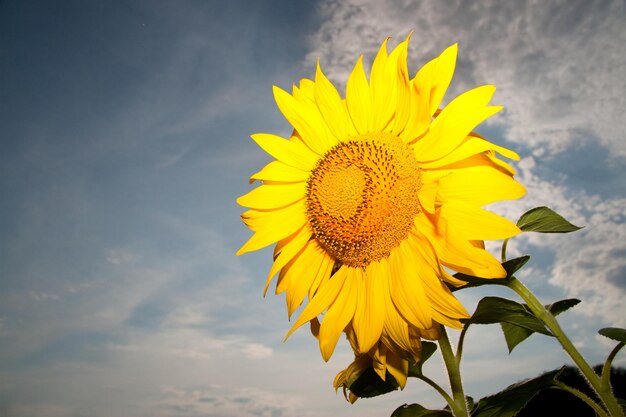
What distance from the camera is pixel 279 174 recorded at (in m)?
2.42

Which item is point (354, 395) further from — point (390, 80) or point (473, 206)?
point (390, 80)

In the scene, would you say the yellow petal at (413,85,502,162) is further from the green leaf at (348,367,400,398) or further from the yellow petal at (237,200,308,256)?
the green leaf at (348,367,400,398)

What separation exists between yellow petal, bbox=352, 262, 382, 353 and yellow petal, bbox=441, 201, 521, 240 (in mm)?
379

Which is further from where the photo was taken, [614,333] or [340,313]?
[340,313]

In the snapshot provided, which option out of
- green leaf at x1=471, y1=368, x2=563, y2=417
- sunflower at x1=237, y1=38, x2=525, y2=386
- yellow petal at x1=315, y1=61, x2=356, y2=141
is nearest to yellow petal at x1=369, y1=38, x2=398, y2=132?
sunflower at x1=237, y1=38, x2=525, y2=386

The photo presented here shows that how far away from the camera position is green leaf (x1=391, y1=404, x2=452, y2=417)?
84.2 inches

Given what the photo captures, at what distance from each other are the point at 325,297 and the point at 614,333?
1.15 metres

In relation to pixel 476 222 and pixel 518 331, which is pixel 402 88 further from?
pixel 518 331

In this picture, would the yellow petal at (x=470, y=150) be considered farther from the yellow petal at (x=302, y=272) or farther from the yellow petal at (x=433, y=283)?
the yellow petal at (x=302, y=272)

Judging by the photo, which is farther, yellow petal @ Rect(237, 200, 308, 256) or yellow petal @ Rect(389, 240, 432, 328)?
yellow petal @ Rect(237, 200, 308, 256)

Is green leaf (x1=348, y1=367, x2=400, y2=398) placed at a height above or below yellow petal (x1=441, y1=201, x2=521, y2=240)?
below

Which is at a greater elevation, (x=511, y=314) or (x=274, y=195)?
(x=274, y=195)

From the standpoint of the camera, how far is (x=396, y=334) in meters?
2.00

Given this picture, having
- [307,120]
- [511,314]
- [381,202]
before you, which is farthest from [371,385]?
[307,120]
